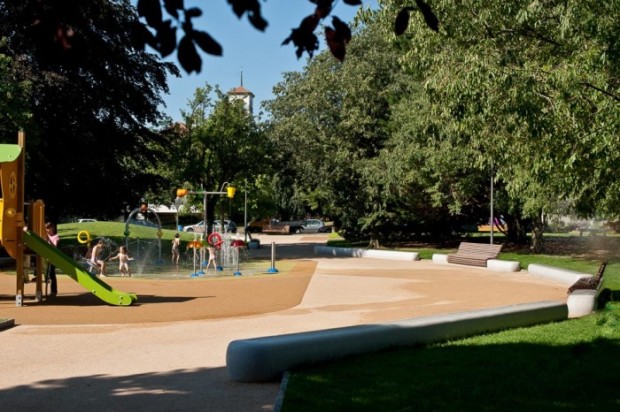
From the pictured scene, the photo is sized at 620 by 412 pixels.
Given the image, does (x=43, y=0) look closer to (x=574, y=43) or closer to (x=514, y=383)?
(x=514, y=383)

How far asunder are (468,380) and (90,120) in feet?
84.3

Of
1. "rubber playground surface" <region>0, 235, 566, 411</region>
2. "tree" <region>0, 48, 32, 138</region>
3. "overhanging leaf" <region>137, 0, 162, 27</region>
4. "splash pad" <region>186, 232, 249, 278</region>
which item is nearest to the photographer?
"overhanging leaf" <region>137, 0, 162, 27</region>

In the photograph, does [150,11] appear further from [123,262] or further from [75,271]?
[123,262]

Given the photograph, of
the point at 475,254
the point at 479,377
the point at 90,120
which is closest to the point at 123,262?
the point at 90,120

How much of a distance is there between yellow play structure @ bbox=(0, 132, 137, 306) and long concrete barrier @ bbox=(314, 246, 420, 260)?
656 inches

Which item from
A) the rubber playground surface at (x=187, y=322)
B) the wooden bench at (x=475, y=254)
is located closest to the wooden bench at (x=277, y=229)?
the wooden bench at (x=475, y=254)

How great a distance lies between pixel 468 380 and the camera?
7125mm

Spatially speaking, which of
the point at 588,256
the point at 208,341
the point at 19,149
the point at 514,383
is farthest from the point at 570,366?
the point at 588,256

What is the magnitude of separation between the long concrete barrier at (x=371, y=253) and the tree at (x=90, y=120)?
8.87 metres

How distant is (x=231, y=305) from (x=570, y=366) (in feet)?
26.6

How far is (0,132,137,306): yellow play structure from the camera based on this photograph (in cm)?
1396

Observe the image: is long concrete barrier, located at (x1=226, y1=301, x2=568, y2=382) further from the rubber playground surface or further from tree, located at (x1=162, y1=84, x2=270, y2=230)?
tree, located at (x1=162, y1=84, x2=270, y2=230)

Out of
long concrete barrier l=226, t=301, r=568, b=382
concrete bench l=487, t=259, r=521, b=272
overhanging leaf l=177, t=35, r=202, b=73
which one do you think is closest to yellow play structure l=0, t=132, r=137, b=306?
long concrete barrier l=226, t=301, r=568, b=382

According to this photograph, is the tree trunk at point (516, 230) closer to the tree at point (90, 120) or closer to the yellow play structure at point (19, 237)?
the tree at point (90, 120)
